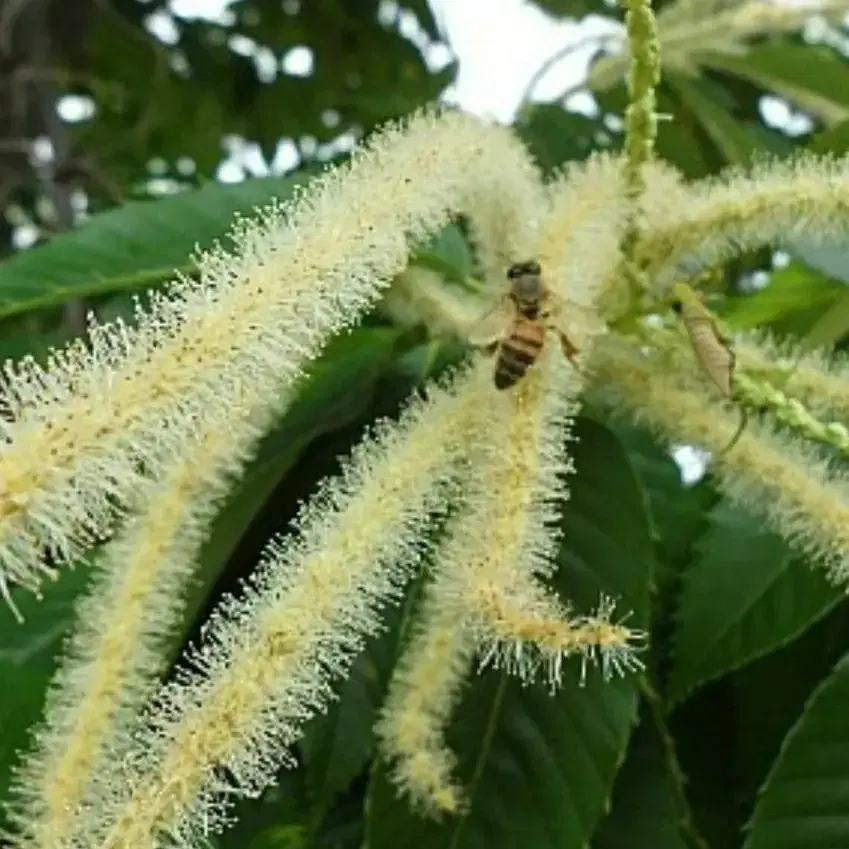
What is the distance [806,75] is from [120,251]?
2.11 ft

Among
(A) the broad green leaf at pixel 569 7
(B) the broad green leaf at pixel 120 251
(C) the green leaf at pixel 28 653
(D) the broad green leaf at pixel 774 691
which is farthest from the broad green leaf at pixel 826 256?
(A) the broad green leaf at pixel 569 7

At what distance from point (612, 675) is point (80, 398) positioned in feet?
1.33

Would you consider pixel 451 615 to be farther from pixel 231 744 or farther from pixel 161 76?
pixel 161 76

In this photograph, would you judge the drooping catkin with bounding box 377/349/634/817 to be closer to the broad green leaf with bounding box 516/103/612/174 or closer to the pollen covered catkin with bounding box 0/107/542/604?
the pollen covered catkin with bounding box 0/107/542/604

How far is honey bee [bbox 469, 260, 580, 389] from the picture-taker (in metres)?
0.84

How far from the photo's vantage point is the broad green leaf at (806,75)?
4.59 feet

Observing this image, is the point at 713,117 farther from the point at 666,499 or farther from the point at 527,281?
the point at 527,281

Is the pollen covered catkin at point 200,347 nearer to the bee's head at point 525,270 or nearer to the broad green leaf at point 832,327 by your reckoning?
the bee's head at point 525,270

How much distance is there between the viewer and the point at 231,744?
2.20 ft

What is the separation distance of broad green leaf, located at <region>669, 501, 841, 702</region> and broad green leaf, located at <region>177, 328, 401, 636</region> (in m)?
0.22

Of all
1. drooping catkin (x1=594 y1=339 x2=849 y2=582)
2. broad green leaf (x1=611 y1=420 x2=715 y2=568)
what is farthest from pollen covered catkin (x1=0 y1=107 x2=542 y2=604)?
broad green leaf (x1=611 y1=420 x2=715 y2=568)

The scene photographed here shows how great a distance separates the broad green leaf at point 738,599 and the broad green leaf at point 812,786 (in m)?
0.08

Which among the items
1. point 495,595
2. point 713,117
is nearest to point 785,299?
point 713,117

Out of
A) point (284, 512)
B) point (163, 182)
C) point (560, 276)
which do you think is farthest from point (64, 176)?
point (560, 276)
